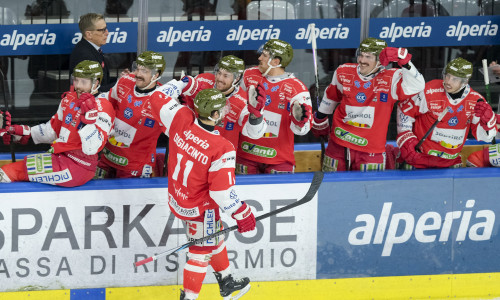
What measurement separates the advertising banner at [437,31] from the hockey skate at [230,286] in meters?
2.74

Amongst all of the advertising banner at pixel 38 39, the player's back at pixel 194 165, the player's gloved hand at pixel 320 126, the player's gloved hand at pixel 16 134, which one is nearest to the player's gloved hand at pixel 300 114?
the player's gloved hand at pixel 320 126

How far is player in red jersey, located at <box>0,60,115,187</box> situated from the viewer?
5.38 m

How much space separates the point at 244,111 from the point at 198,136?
0.78m

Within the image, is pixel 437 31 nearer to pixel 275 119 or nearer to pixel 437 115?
pixel 437 115

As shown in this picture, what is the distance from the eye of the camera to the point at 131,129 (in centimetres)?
589

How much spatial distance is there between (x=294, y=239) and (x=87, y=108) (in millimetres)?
1511

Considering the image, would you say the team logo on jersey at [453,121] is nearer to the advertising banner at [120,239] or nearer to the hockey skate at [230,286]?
the advertising banner at [120,239]

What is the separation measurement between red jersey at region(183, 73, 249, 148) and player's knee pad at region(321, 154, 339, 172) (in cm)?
76

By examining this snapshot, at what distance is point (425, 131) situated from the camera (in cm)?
615

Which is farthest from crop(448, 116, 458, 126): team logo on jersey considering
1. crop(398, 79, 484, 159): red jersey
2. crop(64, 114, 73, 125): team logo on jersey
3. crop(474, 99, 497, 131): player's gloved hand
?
crop(64, 114, 73, 125): team logo on jersey

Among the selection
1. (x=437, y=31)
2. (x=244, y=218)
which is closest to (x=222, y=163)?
(x=244, y=218)

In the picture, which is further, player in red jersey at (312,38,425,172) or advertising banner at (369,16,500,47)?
advertising banner at (369,16,500,47)

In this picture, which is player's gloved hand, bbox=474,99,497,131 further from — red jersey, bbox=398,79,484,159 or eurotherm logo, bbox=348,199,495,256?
eurotherm logo, bbox=348,199,495,256

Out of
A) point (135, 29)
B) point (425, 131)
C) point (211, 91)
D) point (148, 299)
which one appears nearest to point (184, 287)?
point (148, 299)
